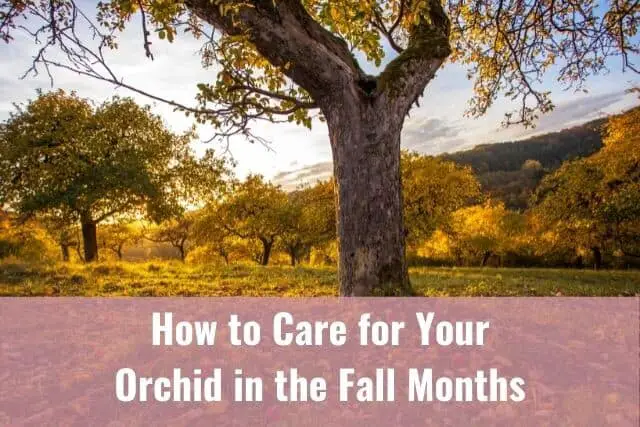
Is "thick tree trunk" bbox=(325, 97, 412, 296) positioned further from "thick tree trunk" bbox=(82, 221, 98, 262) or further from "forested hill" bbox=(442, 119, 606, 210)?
"forested hill" bbox=(442, 119, 606, 210)

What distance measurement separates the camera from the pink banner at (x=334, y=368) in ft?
12.6

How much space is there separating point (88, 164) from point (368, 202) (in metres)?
20.6

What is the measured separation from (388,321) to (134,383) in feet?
9.23

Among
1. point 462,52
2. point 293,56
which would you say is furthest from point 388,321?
point 462,52

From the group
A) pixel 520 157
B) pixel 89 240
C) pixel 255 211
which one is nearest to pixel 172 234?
pixel 255 211

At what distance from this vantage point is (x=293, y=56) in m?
5.71

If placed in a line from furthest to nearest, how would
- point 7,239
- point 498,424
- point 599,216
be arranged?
1. point 7,239
2. point 599,216
3. point 498,424

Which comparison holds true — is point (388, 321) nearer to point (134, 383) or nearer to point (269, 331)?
point (269, 331)

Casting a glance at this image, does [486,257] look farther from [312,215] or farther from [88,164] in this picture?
[88,164]

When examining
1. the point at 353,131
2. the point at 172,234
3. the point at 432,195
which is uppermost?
the point at 172,234

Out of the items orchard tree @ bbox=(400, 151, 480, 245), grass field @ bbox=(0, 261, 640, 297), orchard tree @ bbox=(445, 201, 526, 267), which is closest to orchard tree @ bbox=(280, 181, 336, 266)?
orchard tree @ bbox=(400, 151, 480, 245)

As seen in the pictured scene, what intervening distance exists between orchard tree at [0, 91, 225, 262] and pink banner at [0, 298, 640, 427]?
56.9ft

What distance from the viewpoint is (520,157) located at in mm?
174500

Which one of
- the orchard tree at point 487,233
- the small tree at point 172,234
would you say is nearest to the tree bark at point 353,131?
the orchard tree at point 487,233
